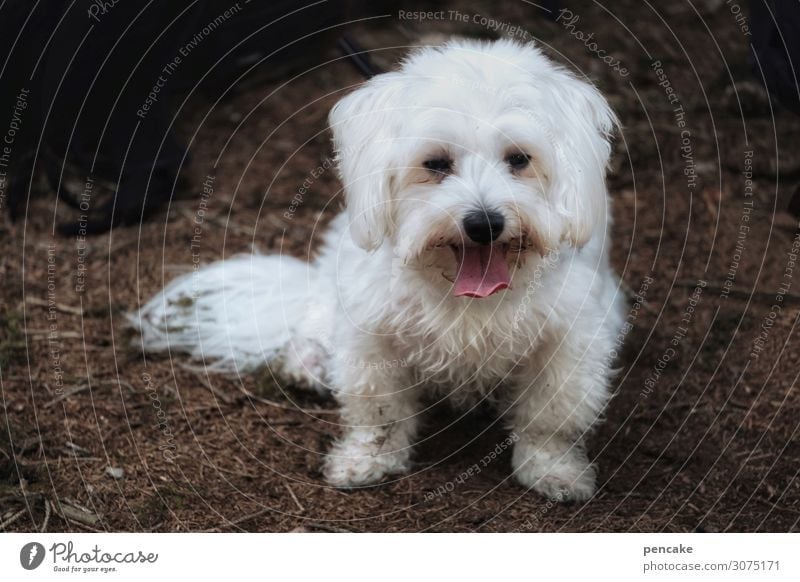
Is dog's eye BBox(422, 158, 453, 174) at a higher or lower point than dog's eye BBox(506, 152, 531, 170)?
lower

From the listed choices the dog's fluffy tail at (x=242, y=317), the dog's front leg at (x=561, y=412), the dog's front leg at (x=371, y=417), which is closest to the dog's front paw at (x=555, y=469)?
the dog's front leg at (x=561, y=412)

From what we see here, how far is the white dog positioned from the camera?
2.77 metres

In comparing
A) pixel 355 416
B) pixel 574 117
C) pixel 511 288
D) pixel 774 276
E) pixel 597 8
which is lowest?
pixel 355 416

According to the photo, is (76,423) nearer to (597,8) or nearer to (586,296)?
(586,296)

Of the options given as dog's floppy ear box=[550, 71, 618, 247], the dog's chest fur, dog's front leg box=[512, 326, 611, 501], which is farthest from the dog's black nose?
dog's front leg box=[512, 326, 611, 501]

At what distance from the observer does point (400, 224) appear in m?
2.90

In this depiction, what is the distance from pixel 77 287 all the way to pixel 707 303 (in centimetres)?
277

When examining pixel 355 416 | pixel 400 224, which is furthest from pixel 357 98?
pixel 355 416

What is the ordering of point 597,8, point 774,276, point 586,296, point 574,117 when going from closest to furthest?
1. point 574,117
2. point 586,296
3. point 774,276
4. point 597,8

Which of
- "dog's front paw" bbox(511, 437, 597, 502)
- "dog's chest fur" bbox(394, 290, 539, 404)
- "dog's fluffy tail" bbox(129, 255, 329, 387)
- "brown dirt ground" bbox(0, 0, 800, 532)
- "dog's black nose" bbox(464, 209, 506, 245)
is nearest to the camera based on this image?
"dog's black nose" bbox(464, 209, 506, 245)

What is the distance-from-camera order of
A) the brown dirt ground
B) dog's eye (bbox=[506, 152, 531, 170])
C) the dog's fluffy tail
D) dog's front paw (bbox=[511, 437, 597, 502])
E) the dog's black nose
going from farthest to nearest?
the dog's fluffy tail → dog's front paw (bbox=[511, 437, 597, 502]) → the brown dirt ground → dog's eye (bbox=[506, 152, 531, 170]) → the dog's black nose

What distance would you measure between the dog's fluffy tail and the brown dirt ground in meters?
0.12

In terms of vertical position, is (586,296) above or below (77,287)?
above

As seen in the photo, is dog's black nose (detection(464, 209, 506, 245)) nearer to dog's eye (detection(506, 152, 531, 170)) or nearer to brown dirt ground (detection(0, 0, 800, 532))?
dog's eye (detection(506, 152, 531, 170))
